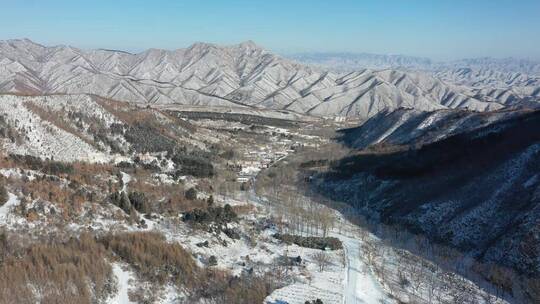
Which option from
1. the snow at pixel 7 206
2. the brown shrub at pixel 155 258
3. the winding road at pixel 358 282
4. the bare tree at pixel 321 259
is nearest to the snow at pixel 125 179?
the snow at pixel 7 206

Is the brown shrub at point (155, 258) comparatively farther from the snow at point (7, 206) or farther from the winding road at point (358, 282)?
the winding road at point (358, 282)

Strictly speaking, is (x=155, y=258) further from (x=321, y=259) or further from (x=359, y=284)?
(x=359, y=284)

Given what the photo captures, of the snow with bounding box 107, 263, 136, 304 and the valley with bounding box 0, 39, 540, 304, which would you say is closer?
the snow with bounding box 107, 263, 136, 304

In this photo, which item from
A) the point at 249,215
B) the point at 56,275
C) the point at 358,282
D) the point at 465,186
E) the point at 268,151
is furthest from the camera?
the point at 268,151

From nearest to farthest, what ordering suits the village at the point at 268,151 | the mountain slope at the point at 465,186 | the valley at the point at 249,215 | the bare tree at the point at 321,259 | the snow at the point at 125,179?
the valley at the point at 249,215, the bare tree at the point at 321,259, the mountain slope at the point at 465,186, the snow at the point at 125,179, the village at the point at 268,151

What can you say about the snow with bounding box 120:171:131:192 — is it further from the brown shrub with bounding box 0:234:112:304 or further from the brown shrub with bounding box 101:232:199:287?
the brown shrub with bounding box 0:234:112:304

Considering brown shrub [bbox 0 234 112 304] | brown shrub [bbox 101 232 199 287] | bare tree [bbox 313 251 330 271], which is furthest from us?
bare tree [bbox 313 251 330 271]

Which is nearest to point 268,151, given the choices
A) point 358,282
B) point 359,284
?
point 358,282

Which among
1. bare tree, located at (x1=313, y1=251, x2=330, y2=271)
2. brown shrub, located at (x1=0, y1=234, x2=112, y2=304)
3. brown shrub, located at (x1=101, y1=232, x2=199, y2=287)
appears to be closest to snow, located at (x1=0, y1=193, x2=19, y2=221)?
brown shrub, located at (x1=0, y1=234, x2=112, y2=304)

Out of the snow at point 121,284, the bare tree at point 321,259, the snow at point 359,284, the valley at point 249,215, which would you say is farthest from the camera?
the bare tree at point 321,259
